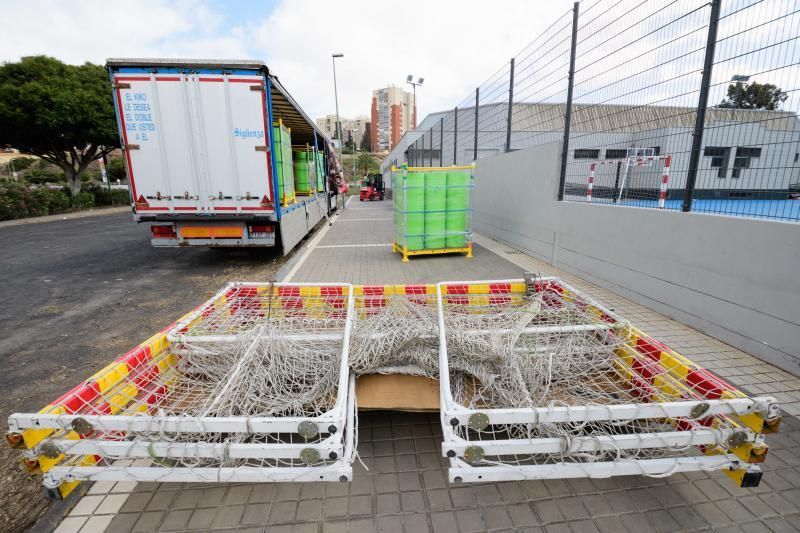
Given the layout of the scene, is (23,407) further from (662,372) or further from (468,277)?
(468,277)

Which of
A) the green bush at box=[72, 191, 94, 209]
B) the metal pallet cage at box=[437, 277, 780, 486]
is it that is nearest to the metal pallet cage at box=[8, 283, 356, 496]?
the metal pallet cage at box=[437, 277, 780, 486]

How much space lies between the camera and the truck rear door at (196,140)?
6406 millimetres

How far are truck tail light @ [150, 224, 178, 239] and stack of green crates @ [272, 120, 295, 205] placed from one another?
2.19 metres

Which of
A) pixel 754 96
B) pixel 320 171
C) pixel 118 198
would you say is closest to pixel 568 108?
pixel 754 96

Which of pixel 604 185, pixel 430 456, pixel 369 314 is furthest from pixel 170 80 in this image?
pixel 604 185

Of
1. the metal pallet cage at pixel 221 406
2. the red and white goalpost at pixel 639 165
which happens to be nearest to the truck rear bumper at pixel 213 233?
the metal pallet cage at pixel 221 406

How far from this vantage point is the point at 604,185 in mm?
6309

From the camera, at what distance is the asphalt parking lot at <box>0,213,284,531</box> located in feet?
10.6

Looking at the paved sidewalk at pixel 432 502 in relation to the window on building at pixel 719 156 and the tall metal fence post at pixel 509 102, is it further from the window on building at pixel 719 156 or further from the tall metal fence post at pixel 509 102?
the tall metal fence post at pixel 509 102

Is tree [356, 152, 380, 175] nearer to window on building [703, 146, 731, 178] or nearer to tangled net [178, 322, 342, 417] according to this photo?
window on building [703, 146, 731, 178]

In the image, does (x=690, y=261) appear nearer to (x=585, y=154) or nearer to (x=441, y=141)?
(x=585, y=154)

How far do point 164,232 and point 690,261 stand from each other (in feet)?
28.4

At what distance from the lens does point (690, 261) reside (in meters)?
4.26

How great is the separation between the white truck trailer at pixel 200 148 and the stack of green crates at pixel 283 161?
1.92 feet
